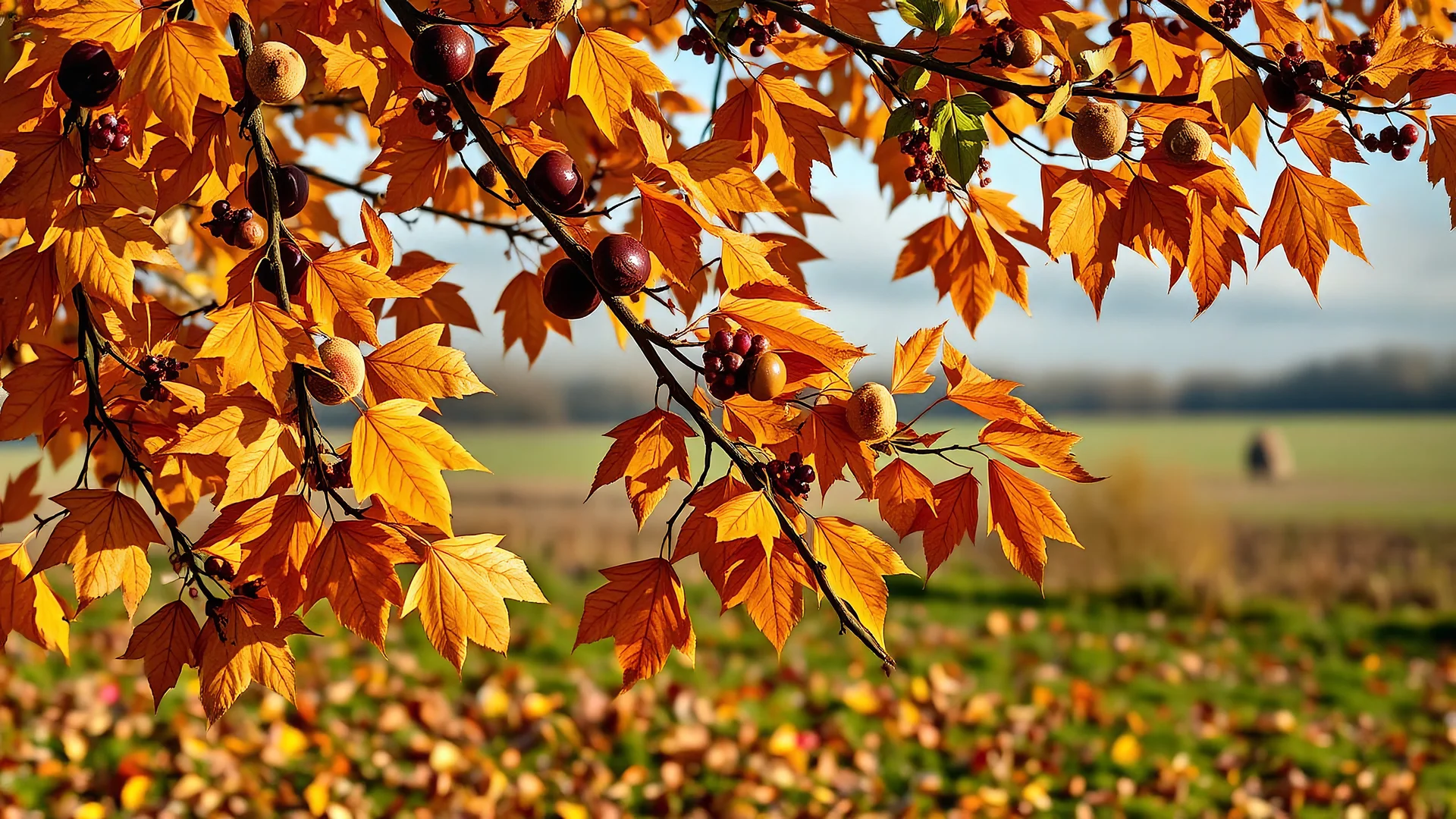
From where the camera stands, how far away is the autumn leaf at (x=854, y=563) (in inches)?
48.1

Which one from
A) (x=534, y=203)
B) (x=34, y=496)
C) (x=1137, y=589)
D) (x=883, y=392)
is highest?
(x=534, y=203)

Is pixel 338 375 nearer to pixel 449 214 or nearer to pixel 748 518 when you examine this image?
pixel 748 518

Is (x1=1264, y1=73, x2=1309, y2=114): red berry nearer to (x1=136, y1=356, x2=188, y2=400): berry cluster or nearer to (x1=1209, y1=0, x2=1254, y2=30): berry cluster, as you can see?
(x1=1209, y1=0, x2=1254, y2=30): berry cluster

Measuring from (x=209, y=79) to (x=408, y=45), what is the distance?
41 centimetres

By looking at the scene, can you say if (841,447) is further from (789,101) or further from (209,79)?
(209,79)

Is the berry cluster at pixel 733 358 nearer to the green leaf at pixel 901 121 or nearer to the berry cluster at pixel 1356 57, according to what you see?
the green leaf at pixel 901 121

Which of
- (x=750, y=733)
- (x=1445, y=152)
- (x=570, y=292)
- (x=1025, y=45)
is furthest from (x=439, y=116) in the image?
(x=750, y=733)

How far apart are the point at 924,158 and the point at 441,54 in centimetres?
62

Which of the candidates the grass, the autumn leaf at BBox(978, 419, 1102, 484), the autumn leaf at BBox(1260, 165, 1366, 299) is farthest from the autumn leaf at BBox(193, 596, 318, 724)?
the grass

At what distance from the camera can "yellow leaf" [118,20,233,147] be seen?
100cm

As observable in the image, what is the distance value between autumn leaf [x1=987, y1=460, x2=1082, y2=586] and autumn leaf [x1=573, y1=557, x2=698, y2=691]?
0.39m

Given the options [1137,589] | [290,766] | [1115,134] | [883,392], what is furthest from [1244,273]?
[1137,589]

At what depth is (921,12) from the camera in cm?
116

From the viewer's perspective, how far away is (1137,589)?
238 inches
